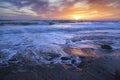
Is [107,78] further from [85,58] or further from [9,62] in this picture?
[9,62]

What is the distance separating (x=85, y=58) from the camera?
20.2 ft

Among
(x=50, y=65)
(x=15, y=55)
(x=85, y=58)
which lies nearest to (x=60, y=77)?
(x=50, y=65)

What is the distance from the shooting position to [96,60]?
233 inches

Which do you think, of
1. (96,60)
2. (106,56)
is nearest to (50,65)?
(96,60)

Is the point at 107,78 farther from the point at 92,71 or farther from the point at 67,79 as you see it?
the point at 67,79

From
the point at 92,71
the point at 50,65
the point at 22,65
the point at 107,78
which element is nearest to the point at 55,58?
the point at 50,65

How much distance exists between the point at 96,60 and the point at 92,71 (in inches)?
49.4

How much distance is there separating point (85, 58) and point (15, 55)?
3.04 metres

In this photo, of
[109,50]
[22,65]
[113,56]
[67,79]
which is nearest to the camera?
[67,79]

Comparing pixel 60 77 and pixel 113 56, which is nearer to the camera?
pixel 60 77

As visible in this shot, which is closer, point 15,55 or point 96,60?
point 96,60

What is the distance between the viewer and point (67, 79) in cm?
415

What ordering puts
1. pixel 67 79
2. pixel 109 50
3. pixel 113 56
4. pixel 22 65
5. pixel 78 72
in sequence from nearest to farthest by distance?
pixel 67 79 → pixel 78 72 → pixel 22 65 → pixel 113 56 → pixel 109 50

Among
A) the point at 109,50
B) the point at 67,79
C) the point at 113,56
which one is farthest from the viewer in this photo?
the point at 109,50
